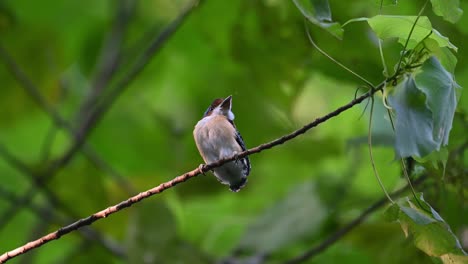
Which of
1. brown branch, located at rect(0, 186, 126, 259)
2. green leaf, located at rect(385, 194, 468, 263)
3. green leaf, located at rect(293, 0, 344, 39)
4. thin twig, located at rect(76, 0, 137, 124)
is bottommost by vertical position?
green leaf, located at rect(385, 194, 468, 263)

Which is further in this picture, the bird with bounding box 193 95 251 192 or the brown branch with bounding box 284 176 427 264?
the brown branch with bounding box 284 176 427 264

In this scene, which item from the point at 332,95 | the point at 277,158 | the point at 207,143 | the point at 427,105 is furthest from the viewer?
the point at 332,95

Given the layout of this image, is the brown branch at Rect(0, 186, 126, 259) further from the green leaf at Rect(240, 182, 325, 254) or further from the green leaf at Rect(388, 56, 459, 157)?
the green leaf at Rect(388, 56, 459, 157)

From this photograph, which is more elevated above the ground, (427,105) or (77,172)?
(77,172)

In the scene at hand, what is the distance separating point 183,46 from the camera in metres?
6.26

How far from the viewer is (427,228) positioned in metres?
2.45

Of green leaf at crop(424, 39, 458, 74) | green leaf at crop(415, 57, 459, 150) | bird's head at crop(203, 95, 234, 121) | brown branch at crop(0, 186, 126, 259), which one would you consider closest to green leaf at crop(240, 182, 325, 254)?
brown branch at crop(0, 186, 126, 259)

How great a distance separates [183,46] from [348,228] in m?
2.39

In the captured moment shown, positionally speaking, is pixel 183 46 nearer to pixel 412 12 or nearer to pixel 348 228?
pixel 412 12

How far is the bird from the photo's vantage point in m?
3.36

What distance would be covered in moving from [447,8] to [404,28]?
0.43 feet

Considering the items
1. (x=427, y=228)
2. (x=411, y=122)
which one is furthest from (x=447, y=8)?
(x=427, y=228)

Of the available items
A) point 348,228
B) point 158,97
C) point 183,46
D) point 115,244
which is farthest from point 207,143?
point 158,97

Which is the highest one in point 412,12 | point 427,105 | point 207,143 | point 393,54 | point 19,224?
point 19,224
